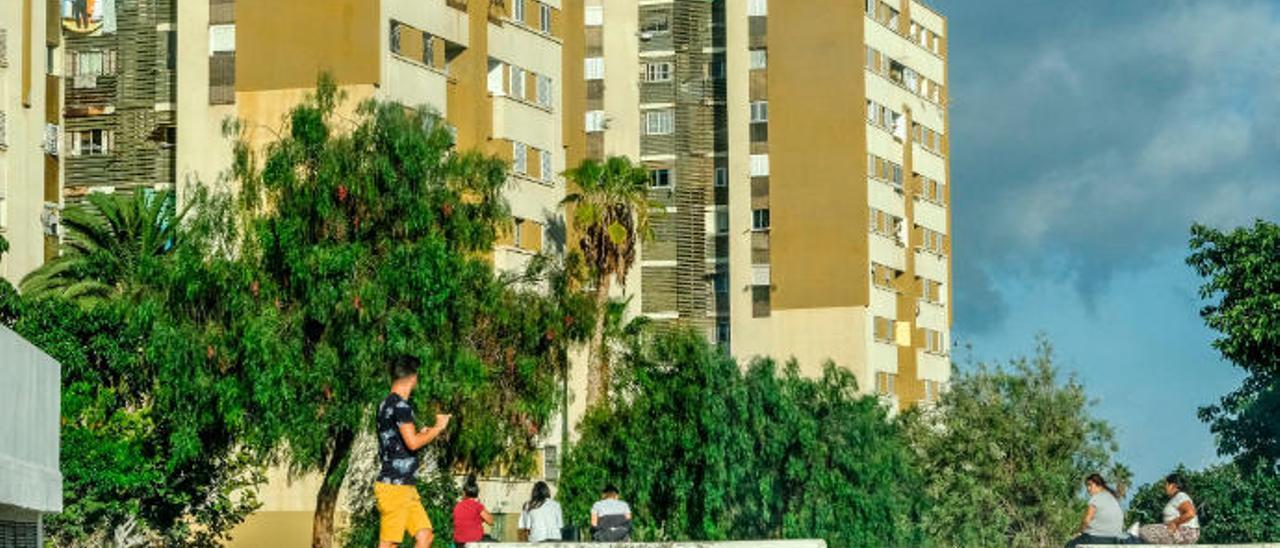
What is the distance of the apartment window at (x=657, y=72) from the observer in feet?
358

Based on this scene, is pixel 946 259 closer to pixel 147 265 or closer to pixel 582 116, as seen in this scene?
pixel 582 116

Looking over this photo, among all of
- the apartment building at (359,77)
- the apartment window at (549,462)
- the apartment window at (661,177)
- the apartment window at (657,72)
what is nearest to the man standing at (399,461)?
the apartment building at (359,77)

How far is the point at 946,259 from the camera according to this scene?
117 metres

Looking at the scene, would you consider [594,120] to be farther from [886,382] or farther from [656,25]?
[886,382]

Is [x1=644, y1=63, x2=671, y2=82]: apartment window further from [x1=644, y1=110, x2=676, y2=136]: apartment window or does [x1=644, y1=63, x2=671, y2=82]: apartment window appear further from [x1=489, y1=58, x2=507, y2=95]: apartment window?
[x1=489, y1=58, x2=507, y2=95]: apartment window

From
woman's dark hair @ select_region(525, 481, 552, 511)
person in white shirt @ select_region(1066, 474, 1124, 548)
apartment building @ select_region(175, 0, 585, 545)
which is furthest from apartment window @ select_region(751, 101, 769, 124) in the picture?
person in white shirt @ select_region(1066, 474, 1124, 548)

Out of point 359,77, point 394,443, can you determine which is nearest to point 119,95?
point 359,77

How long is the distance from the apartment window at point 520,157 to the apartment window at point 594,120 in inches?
460

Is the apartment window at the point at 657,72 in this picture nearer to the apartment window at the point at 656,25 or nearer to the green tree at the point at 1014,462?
the apartment window at the point at 656,25

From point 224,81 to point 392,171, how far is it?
22304 millimetres

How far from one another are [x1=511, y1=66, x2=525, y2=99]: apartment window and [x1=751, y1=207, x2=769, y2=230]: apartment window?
22.9 m

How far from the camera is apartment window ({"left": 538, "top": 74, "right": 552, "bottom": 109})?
3361 inches

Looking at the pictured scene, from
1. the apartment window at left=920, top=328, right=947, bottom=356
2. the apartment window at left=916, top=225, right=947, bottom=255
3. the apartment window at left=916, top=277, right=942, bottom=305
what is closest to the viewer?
the apartment window at left=920, top=328, right=947, bottom=356

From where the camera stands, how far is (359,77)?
75125 mm
